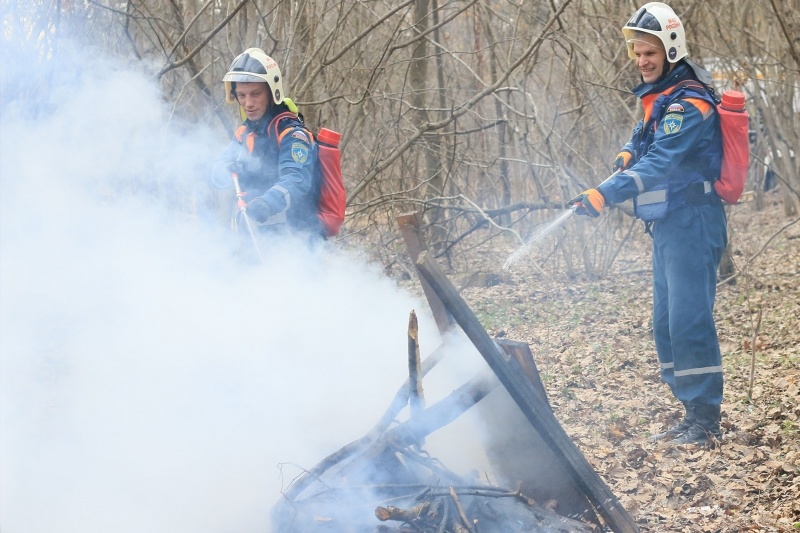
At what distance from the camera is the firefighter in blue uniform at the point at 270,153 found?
215 inches

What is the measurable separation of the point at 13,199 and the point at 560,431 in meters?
4.31

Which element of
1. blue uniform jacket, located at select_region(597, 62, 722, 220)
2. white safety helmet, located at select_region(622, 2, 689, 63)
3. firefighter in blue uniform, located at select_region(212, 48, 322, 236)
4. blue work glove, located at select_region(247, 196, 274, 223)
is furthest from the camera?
firefighter in blue uniform, located at select_region(212, 48, 322, 236)

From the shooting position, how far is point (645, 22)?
4.90 meters

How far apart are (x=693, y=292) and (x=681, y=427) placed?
3.02 feet

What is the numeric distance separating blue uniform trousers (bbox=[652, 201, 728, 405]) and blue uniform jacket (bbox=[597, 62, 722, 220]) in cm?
14

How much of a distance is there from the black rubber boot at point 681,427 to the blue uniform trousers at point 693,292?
0.31ft

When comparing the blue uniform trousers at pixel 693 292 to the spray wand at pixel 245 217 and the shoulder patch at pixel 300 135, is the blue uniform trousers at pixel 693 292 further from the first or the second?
the spray wand at pixel 245 217

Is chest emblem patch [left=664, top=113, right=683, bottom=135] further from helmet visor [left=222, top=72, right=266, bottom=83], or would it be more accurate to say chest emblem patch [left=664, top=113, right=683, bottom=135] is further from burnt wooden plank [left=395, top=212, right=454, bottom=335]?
helmet visor [left=222, top=72, right=266, bottom=83]

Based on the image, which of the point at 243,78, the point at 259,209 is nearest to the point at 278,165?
the point at 259,209

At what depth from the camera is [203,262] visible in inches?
213

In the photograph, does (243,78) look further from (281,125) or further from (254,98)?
(281,125)

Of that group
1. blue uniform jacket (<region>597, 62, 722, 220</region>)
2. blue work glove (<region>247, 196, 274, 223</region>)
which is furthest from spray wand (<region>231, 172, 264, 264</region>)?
blue uniform jacket (<region>597, 62, 722, 220</region>)

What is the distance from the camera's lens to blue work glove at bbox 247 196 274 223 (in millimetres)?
5223

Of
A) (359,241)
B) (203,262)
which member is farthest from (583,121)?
(203,262)
